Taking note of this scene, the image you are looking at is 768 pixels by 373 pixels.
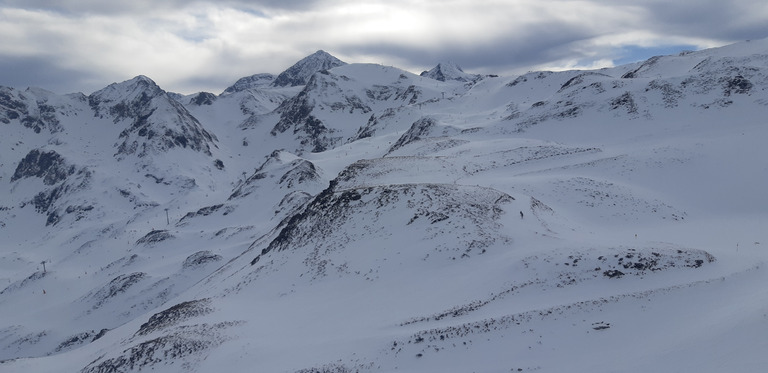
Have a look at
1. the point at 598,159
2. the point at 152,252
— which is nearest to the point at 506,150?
the point at 598,159

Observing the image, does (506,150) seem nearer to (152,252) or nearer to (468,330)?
(468,330)

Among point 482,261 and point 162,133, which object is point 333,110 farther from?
point 482,261

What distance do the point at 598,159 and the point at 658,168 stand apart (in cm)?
539

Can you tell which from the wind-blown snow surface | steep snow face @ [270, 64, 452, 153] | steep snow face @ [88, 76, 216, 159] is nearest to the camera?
the wind-blown snow surface

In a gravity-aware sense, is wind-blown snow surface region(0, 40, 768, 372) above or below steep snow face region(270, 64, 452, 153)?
below

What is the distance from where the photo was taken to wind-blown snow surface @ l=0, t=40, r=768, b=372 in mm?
19609

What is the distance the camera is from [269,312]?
95.9ft

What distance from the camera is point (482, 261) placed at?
1092 inches

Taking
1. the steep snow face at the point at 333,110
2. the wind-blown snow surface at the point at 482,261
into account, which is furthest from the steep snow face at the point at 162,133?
the wind-blown snow surface at the point at 482,261

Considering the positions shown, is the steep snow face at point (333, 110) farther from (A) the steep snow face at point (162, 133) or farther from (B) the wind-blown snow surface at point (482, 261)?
(B) the wind-blown snow surface at point (482, 261)

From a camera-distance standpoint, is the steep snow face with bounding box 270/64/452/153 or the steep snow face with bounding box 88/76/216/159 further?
the steep snow face with bounding box 270/64/452/153

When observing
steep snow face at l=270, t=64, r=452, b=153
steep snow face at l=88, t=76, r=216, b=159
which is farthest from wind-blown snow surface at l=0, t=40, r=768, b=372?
steep snow face at l=270, t=64, r=452, b=153

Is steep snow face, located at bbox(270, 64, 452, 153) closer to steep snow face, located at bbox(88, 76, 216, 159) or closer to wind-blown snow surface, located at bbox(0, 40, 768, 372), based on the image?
steep snow face, located at bbox(88, 76, 216, 159)

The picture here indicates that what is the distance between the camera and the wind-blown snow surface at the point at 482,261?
64.3 ft
